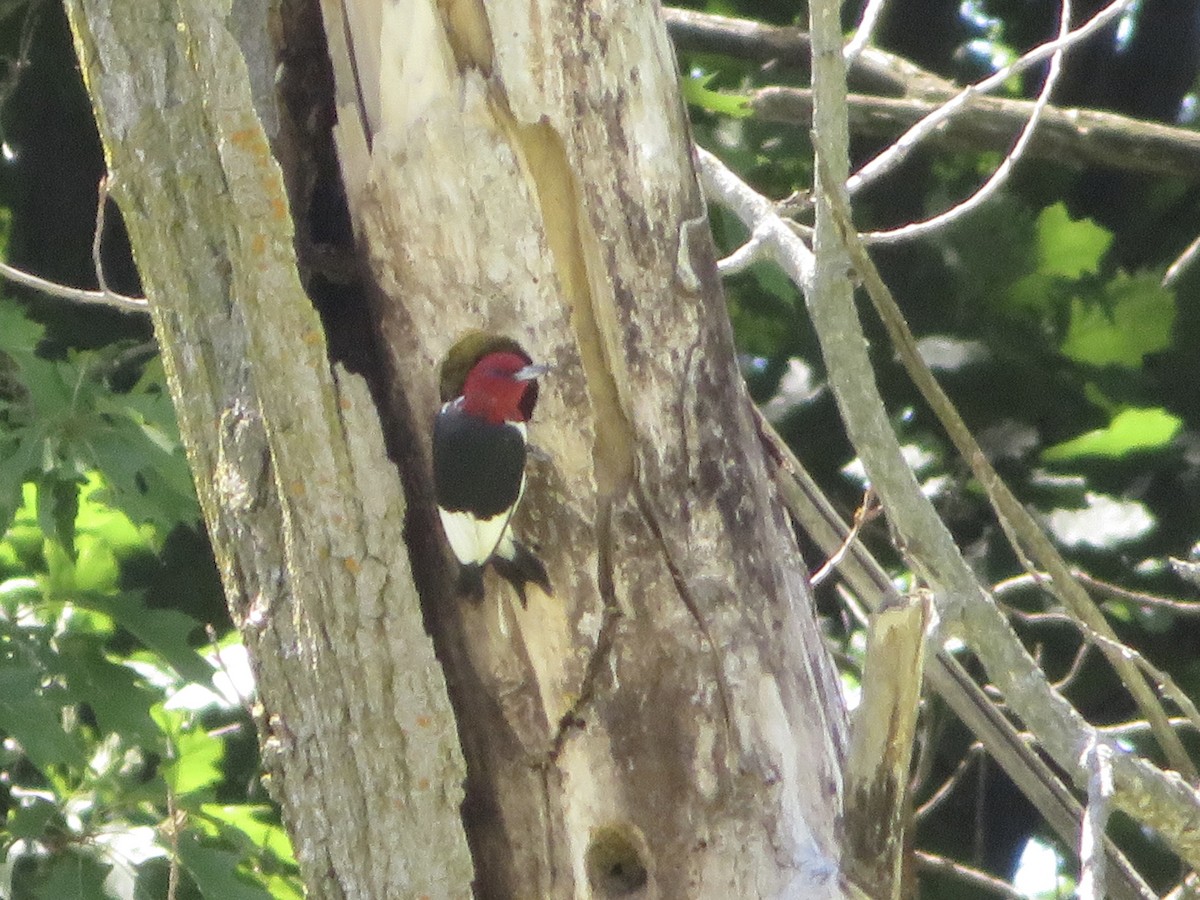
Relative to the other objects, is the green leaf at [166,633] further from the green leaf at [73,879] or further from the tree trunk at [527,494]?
the tree trunk at [527,494]

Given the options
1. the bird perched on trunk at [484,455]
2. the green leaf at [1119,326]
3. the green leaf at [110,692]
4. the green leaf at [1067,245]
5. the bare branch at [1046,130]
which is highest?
the bare branch at [1046,130]

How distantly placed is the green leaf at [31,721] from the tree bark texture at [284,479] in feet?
3.29

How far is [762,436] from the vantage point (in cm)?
244

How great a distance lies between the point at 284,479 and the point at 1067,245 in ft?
8.94

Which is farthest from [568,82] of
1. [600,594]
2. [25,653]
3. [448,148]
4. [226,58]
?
[25,653]

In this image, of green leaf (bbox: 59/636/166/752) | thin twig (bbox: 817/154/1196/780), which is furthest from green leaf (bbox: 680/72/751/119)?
green leaf (bbox: 59/636/166/752)

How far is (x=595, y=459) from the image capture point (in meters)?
2.29

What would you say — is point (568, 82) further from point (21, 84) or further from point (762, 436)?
point (21, 84)

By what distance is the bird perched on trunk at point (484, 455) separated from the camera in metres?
2.17

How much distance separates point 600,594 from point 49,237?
2.58 metres

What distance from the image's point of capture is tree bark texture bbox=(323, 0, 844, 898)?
222 centimetres

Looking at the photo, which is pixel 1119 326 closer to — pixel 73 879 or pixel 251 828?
pixel 251 828

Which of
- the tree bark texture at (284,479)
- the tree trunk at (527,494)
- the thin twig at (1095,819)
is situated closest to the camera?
the thin twig at (1095,819)

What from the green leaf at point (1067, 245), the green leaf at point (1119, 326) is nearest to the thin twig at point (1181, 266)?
the green leaf at point (1119, 326)
